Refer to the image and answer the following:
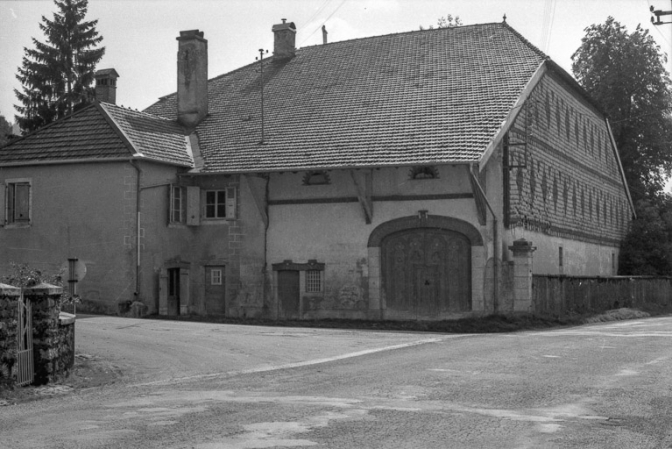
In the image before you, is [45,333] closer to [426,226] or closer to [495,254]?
[426,226]

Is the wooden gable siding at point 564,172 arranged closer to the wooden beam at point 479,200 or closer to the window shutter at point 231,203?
the wooden beam at point 479,200

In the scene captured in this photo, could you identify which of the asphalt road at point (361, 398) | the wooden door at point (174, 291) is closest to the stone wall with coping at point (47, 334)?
the asphalt road at point (361, 398)

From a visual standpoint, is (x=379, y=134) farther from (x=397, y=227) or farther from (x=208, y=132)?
(x=208, y=132)

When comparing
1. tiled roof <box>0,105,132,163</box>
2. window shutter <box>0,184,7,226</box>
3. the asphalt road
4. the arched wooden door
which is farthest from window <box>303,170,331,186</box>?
the asphalt road

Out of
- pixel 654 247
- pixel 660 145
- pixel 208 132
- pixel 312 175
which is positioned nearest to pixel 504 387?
pixel 312 175

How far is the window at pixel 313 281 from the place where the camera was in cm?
3019

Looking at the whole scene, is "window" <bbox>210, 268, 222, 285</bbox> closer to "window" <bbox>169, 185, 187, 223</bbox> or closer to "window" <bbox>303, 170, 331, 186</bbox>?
"window" <bbox>169, 185, 187, 223</bbox>

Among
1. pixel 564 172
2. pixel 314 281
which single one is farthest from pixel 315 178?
pixel 564 172

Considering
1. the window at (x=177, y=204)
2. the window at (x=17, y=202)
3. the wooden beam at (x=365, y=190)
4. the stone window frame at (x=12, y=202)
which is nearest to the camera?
the wooden beam at (x=365, y=190)

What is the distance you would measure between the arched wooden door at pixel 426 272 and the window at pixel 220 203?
5642 millimetres

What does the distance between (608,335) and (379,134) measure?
1002 centimetres

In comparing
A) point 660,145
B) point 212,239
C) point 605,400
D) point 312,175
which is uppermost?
point 660,145

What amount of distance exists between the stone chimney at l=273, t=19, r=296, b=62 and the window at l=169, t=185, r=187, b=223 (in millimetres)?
9526

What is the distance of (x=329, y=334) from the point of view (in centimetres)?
A: 2388
